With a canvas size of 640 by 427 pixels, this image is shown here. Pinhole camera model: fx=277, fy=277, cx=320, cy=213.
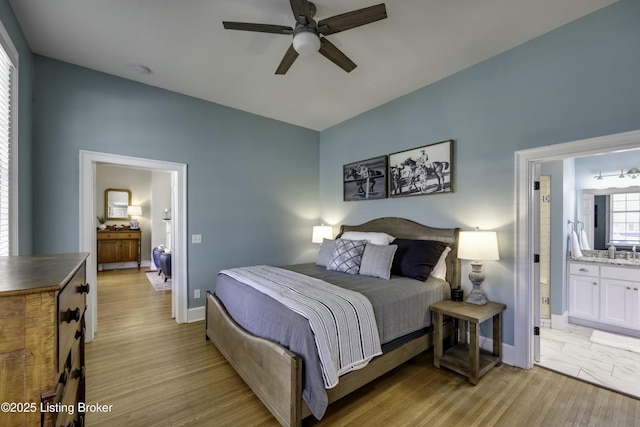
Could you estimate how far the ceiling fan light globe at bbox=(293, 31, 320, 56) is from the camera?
6.52 feet

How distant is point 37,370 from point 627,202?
17.9 feet

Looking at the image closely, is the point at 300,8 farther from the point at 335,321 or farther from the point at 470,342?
the point at 470,342

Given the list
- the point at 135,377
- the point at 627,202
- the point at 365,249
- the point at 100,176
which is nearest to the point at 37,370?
the point at 135,377

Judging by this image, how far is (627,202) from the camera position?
139 inches

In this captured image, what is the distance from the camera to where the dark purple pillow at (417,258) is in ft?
9.25

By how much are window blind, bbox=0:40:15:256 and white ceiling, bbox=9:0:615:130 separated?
1.85 feet

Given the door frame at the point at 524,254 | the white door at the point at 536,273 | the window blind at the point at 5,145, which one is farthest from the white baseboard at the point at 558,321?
the window blind at the point at 5,145

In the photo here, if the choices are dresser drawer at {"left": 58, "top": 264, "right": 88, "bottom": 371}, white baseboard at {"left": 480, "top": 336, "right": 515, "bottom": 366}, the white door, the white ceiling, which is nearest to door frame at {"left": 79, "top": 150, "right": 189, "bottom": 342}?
the white ceiling

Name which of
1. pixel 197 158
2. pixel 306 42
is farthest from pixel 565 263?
pixel 197 158

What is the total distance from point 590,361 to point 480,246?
1.52 metres

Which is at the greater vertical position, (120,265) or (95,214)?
(95,214)

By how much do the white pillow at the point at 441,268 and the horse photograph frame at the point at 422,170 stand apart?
699 mm

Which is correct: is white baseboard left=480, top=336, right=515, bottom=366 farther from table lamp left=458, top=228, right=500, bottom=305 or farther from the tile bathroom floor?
table lamp left=458, top=228, right=500, bottom=305

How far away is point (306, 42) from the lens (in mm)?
2004
